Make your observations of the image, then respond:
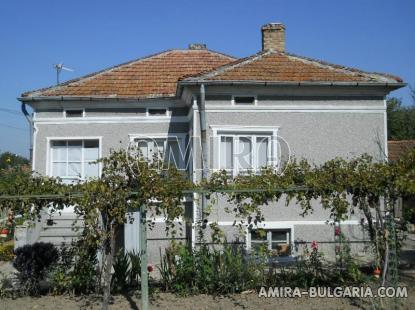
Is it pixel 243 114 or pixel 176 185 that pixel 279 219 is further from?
pixel 176 185

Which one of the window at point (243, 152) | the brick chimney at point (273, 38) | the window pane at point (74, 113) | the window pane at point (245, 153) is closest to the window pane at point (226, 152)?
the window at point (243, 152)

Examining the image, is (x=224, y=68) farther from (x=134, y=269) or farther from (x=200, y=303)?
(x=200, y=303)

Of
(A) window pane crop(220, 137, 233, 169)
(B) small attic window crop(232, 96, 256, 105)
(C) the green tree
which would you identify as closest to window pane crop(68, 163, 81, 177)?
(A) window pane crop(220, 137, 233, 169)

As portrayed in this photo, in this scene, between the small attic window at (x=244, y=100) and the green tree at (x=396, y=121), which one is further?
the green tree at (x=396, y=121)

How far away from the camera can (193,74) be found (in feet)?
39.5

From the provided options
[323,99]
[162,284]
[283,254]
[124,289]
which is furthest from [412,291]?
[323,99]

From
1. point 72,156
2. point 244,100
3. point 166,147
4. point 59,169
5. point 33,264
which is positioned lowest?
point 33,264

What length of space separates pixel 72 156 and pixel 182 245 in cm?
750

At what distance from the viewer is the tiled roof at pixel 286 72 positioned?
37.5 feet

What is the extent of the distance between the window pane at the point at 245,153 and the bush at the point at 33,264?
5489 millimetres

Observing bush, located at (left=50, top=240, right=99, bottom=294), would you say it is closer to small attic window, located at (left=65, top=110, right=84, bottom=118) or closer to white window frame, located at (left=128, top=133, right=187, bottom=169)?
white window frame, located at (left=128, top=133, right=187, bottom=169)

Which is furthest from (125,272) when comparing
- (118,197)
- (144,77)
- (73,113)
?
(144,77)

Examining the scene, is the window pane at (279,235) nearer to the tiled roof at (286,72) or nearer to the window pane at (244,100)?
the window pane at (244,100)

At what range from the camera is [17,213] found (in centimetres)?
680
